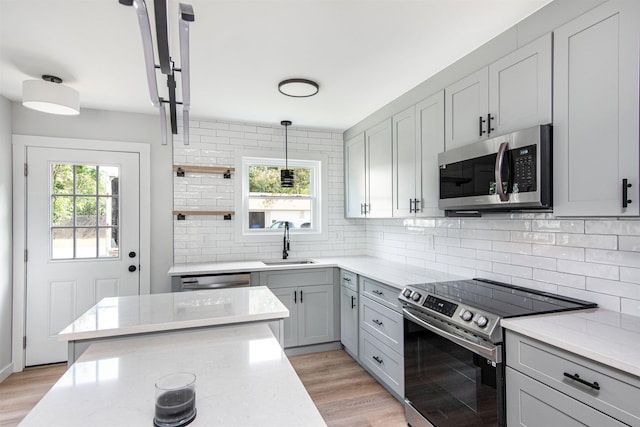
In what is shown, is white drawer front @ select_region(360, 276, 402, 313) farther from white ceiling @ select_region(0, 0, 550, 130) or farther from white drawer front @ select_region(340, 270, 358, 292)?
white ceiling @ select_region(0, 0, 550, 130)

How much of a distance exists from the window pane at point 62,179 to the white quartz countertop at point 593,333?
148 inches

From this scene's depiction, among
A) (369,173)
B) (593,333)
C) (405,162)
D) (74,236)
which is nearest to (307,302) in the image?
(369,173)

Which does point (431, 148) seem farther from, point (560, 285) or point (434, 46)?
point (560, 285)

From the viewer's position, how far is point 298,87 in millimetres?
2713

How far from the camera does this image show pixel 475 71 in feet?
7.14

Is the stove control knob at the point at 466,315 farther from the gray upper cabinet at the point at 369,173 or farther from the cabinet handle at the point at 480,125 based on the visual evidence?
the gray upper cabinet at the point at 369,173

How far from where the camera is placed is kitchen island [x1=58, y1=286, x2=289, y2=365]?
138cm

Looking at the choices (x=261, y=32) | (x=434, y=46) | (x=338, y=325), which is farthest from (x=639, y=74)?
(x=338, y=325)

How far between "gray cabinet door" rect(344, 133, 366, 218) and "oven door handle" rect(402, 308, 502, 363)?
1774mm

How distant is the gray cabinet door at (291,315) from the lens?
132 inches

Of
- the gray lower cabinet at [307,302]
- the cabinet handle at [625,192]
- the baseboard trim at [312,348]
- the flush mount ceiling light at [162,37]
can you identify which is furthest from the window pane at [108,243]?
the cabinet handle at [625,192]

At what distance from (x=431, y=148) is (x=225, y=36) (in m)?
1.60

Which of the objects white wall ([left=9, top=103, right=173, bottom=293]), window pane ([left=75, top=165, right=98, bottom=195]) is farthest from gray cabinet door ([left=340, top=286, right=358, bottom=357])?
window pane ([left=75, top=165, right=98, bottom=195])

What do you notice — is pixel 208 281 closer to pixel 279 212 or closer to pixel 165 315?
pixel 279 212
